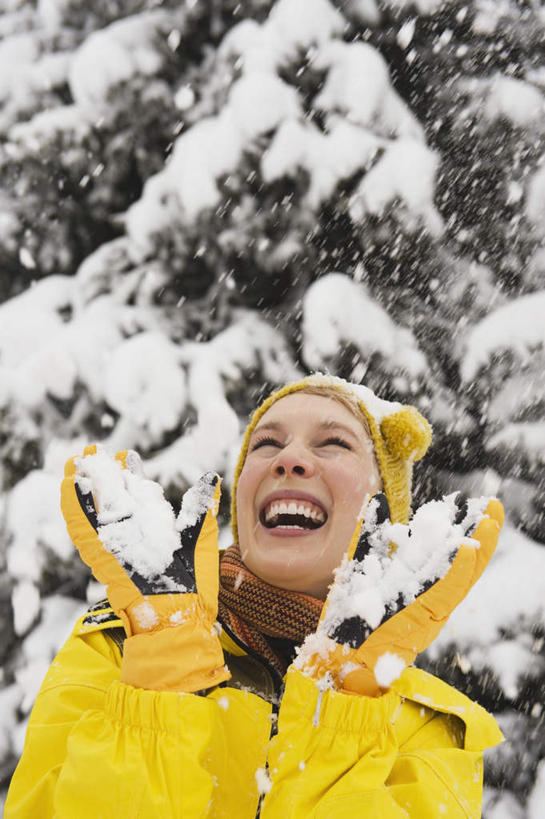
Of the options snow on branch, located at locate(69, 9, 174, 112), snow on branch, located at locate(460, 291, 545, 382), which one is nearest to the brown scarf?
snow on branch, located at locate(460, 291, 545, 382)

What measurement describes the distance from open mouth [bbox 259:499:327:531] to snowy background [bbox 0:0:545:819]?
1030 millimetres

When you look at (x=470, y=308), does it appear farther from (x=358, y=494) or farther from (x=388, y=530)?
(x=388, y=530)

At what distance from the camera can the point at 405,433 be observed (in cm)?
192

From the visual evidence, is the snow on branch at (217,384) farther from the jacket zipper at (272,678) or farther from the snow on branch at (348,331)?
the jacket zipper at (272,678)

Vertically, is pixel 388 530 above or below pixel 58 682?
above

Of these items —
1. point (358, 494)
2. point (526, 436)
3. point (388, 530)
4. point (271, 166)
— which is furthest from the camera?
point (271, 166)

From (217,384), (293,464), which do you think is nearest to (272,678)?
(293,464)

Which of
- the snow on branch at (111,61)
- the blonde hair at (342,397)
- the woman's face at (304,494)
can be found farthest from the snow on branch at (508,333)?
the snow on branch at (111,61)

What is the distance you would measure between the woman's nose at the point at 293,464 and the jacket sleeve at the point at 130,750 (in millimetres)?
585

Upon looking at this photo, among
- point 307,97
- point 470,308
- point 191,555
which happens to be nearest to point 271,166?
point 307,97

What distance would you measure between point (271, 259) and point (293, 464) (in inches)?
65.0

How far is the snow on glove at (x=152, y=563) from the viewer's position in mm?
1226

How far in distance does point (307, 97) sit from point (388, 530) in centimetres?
248

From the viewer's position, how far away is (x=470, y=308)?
2842 mm
